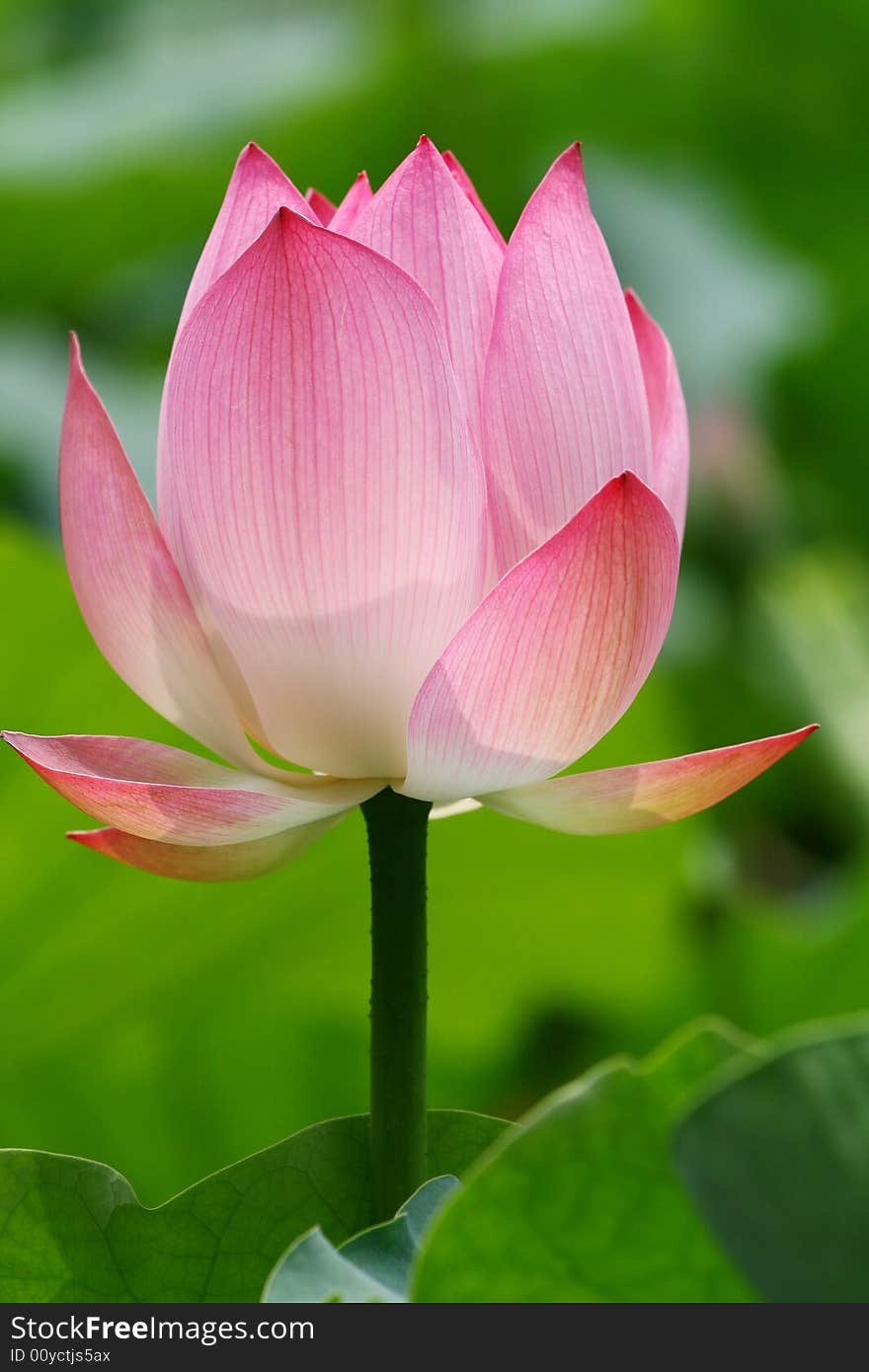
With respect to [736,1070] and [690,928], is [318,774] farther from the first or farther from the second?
[690,928]

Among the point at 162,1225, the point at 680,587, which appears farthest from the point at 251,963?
the point at 680,587

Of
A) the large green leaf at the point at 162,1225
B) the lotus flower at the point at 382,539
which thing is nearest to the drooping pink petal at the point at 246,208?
the lotus flower at the point at 382,539

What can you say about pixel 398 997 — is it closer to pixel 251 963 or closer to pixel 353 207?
pixel 353 207

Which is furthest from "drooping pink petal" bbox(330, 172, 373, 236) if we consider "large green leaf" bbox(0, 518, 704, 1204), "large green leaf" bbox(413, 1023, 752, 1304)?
"large green leaf" bbox(0, 518, 704, 1204)

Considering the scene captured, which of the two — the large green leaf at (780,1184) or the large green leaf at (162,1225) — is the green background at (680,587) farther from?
the large green leaf at (780,1184)

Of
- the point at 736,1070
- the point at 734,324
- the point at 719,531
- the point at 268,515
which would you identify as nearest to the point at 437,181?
the point at 268,515

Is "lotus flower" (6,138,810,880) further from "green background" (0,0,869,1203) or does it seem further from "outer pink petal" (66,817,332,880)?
"green background" (0,0,869,1203)
